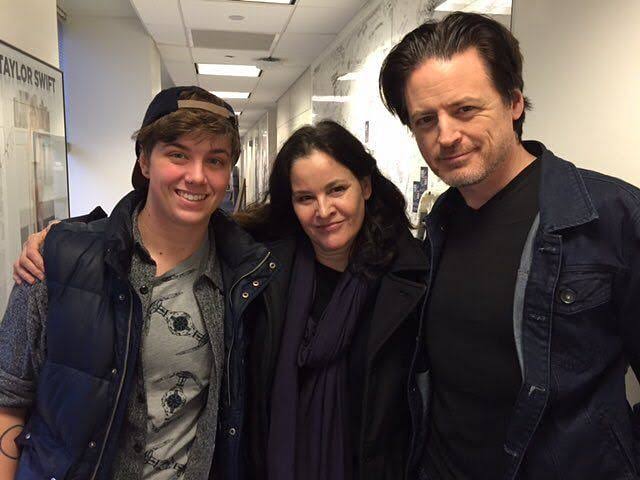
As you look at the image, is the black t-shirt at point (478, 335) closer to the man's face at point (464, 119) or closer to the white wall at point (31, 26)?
the man's face at point (464, 119)

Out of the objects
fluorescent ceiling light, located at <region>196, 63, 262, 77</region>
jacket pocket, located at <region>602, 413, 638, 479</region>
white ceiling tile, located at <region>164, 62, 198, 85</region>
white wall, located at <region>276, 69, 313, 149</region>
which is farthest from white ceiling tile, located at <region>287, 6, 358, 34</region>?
jacket pocket, located at <region>602, 413, 638, 479</region>

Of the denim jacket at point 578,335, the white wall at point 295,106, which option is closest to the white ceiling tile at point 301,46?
the white wall at point 295,106

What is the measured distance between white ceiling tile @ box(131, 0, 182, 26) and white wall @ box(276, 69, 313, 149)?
1.81 meters

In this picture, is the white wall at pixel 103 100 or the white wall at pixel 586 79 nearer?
the white wall at pixel 586 79

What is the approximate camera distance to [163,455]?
1.23 m

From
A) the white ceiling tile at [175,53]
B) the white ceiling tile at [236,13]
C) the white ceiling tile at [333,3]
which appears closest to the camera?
the white ceiling tile at [333,3]

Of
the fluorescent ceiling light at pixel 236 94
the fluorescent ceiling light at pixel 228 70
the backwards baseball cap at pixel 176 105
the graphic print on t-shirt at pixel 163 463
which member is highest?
the fluorescent ceiling light at pixel 236 94

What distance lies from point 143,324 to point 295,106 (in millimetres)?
6800

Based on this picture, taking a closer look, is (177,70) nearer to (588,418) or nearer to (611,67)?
(611,67)

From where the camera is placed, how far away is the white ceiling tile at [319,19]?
4094 mm

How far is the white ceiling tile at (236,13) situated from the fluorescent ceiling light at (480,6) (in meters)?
1.79

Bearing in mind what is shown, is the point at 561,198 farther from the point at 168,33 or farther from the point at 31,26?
the point at 168,33

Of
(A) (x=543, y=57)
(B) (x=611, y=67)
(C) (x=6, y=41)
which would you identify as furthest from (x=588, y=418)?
(C) (x=6, y=41)

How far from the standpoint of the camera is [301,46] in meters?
5.34
